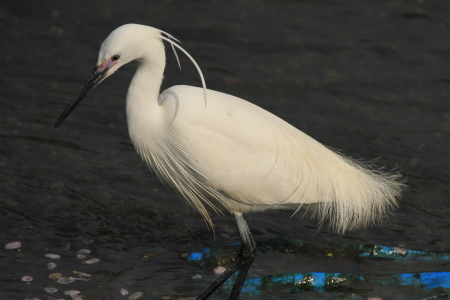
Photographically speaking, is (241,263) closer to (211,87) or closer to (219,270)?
(219,270)

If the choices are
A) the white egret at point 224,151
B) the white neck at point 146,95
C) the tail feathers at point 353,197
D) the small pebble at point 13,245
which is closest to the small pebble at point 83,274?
the small pebble at point 13,245

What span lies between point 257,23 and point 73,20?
2493 millimetres

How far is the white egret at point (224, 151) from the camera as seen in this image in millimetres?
3758

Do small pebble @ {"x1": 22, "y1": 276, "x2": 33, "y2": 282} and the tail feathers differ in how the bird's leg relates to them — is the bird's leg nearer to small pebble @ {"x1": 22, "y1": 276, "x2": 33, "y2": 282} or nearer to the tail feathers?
the tail feathers

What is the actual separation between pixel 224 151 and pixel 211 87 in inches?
134

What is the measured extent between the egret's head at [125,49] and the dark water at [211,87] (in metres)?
Answer: 1.42

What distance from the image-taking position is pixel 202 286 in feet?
13.8

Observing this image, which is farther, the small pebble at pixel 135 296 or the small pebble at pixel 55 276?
the small pebble at pixel 55 276

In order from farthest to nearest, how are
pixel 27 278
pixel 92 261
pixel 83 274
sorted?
1. pixel 92 261
2. pixel 83 274
3. pixel 27 278

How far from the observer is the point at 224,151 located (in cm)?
386

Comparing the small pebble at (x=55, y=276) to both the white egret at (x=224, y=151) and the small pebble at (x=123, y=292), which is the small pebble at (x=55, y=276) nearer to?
the small pebble at (x=123, y=292)

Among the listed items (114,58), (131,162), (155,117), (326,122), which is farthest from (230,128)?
(326,122)

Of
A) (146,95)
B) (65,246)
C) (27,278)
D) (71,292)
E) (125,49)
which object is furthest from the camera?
(65,246)

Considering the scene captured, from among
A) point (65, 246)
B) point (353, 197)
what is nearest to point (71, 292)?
point (65, 246)
